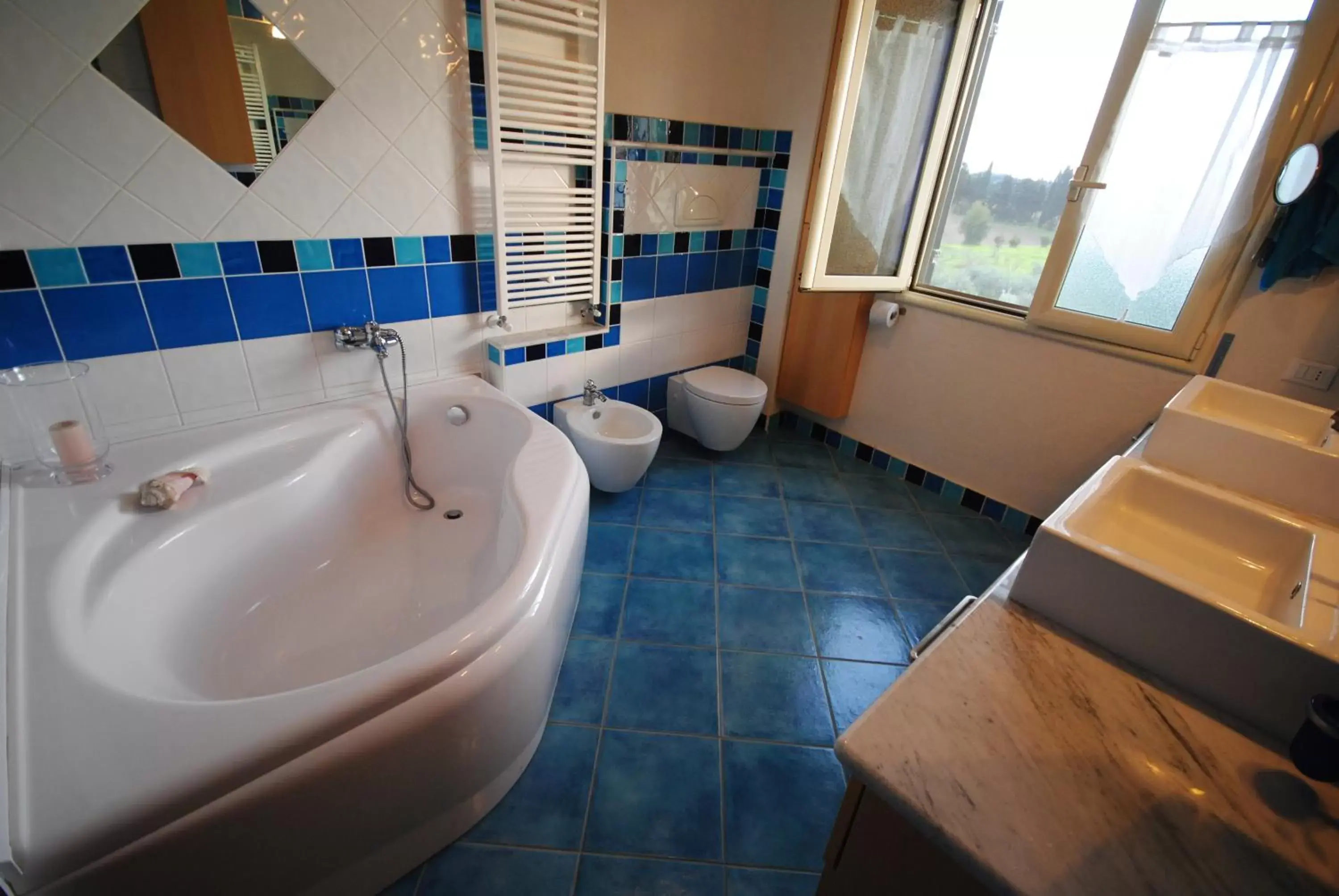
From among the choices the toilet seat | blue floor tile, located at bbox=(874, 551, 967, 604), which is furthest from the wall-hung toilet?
blue floor tile, located at bbox=(874, 551, 967, 604)

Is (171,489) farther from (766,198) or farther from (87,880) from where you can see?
(766,198)

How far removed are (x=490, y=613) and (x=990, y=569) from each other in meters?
1.96

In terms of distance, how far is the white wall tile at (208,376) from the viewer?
169 centimetres

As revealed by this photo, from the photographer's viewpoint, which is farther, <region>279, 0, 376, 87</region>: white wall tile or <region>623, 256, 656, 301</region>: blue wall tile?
<region>623, 256, 656, 301</region>: blue wall tile

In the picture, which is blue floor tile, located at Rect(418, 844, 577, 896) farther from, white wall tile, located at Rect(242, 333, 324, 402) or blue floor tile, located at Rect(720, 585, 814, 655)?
white wall tile, located at Rect(242, 333, 324, 402)

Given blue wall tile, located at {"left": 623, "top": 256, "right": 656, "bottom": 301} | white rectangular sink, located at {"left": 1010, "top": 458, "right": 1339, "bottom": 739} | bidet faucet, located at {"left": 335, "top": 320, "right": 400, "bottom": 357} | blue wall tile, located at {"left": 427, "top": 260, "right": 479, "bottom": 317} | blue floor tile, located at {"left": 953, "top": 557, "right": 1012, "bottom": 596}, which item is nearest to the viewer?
white rectangular sink, located at {"left": 1010, "top": 458, "right": 1339, "bottom": 739}

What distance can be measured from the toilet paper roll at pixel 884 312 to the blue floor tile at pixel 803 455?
72 centimetres

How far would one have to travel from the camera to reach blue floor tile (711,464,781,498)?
268cm

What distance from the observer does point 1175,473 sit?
4.28ft

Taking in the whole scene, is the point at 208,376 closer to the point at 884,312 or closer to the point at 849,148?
the point at 849,148

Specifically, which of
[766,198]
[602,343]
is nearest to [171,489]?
[602,343]

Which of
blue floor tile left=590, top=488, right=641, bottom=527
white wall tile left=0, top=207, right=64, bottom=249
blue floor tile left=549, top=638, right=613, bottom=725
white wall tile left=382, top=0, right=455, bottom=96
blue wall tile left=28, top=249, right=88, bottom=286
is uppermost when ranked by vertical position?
white wall tile left=382, top=0, right=455, bottom=96

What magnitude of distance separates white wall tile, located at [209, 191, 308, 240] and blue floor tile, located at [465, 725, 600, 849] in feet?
5.26

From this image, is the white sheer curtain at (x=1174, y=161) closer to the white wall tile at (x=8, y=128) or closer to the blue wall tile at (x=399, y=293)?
the blue wall tile at (x=399, y=293)
